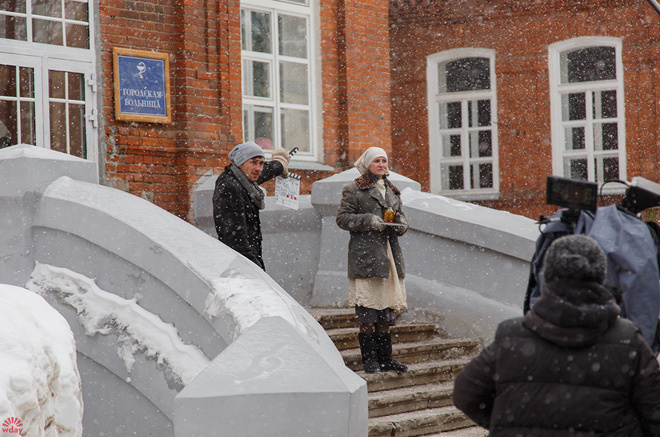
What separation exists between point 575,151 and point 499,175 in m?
1.36

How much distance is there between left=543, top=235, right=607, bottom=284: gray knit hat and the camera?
290cm

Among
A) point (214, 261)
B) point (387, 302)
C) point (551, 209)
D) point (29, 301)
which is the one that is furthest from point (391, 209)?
point (551, 209)

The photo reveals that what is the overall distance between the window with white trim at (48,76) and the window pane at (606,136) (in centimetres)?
954

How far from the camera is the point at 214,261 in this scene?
17.9 feet

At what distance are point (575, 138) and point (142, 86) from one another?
9074 millimetres

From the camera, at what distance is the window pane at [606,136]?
15.8m

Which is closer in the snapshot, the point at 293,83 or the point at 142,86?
the point at 142,86

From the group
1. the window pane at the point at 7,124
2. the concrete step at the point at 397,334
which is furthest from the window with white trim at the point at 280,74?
the concrete step at the point at 397,334

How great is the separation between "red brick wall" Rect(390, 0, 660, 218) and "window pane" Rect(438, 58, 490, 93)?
1.11 ft

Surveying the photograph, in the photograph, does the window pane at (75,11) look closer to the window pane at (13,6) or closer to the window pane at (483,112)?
the window pane at (13,6)

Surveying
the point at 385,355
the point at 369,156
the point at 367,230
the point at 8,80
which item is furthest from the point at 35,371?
the point at 8,80

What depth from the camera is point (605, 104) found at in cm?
1580

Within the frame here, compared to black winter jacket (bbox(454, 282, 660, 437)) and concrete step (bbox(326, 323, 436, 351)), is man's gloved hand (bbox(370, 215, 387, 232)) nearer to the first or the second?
concrete step (bbox(326, 323, 436, 351))

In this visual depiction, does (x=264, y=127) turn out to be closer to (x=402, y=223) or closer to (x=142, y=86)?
(x=142, y=86)
